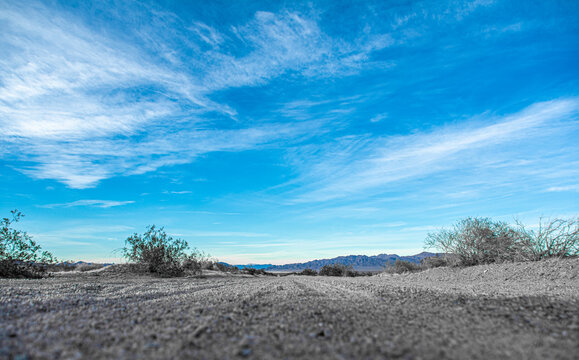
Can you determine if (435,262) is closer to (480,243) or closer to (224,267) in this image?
(480,243)

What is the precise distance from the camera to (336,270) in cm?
3000

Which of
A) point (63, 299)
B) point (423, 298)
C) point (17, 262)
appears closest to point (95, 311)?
point (63, 299)

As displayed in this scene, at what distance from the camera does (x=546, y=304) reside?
5.39m

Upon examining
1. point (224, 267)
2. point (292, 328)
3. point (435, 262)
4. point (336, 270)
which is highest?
point (224, 267)

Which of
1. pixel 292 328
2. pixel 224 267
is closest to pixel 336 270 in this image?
pixel 224 267

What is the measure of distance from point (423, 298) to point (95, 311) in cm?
628

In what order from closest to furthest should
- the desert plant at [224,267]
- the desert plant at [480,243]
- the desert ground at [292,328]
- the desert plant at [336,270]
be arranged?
the desert ground at [292,328], the desert plant at [480,243], the desert plant at [336,270], the desert plant at [224,267]

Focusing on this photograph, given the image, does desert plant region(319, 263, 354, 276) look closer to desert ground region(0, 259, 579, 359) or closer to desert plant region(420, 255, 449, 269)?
desert plant region(420, 255, 449, 269)

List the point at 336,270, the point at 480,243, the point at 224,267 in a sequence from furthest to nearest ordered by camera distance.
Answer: the point at 224,267, the point at 336,270, the point at 480,243

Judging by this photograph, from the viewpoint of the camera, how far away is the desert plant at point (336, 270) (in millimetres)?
29748

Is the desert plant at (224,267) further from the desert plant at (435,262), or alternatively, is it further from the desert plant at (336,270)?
the desert plant at (435,262)

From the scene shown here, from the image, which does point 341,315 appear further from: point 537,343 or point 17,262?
point 17,262

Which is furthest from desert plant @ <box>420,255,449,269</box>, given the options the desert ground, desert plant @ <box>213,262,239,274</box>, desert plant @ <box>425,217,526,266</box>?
desert plant @ <box>213,262,239,274</box>

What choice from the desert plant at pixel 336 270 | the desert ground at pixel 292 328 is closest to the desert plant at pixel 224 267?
the desert plant at pixel 336 270
